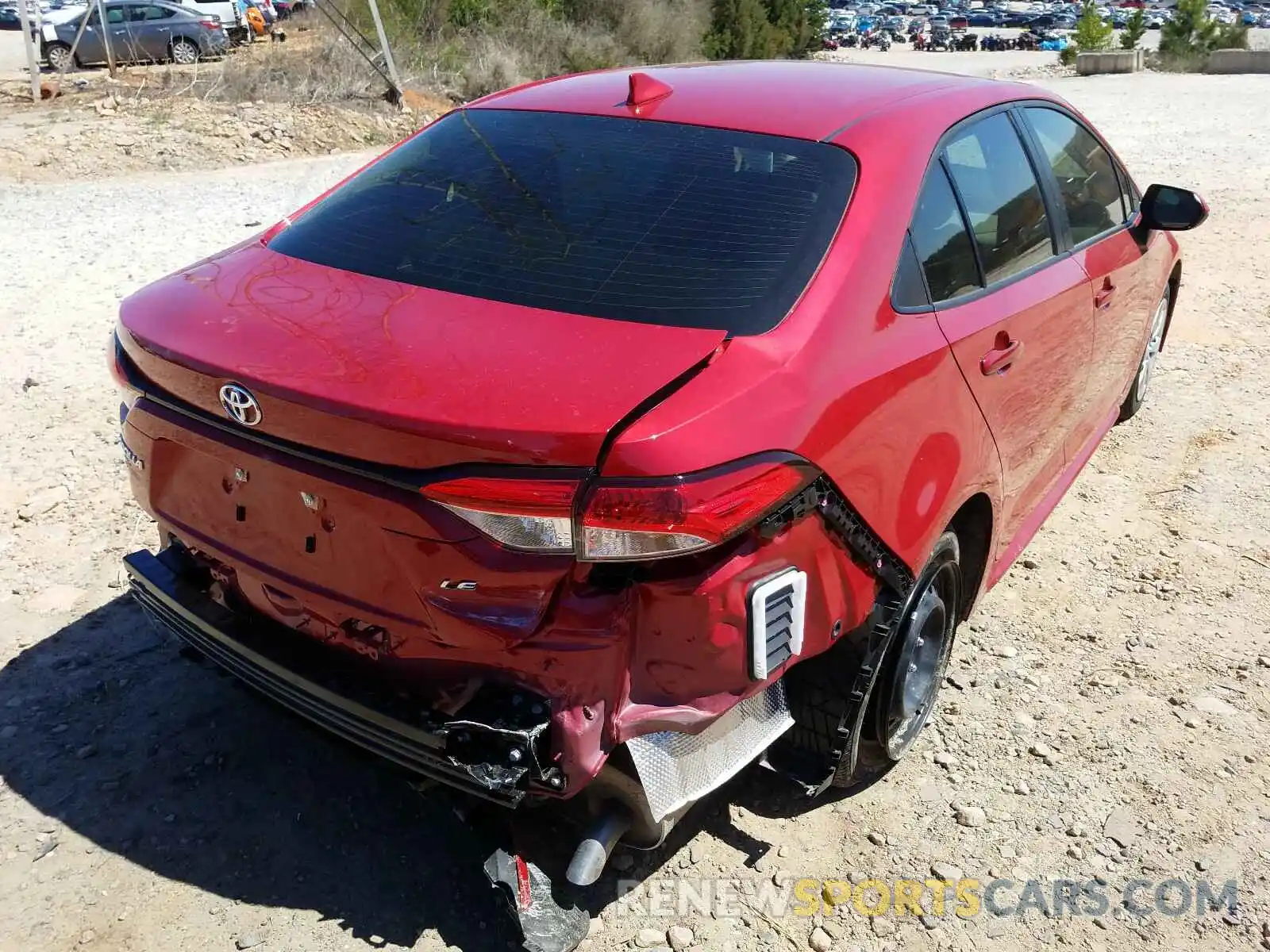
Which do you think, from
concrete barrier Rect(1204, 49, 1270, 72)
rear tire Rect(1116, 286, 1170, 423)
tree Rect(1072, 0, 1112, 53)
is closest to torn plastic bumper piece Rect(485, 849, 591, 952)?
rear tire Rect(1116, 286, 1170, 423)

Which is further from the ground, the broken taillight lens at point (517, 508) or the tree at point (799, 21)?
the broken taillight lens at point (517, 508)

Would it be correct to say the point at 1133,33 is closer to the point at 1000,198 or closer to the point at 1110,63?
the point at 1110,63

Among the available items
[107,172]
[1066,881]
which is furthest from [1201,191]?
[107,172]

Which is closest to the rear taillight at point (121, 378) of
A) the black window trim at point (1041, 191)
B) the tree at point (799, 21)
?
the black window trim at point (1041, 191)

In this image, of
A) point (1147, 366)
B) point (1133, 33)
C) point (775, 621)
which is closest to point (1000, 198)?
point (775, 621)

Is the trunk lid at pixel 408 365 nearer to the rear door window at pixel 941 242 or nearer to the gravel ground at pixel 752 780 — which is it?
the rear door window at pixel 941 242

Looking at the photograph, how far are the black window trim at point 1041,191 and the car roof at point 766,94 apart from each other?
61 millimetres

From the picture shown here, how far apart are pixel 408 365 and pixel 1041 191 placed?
2.19m

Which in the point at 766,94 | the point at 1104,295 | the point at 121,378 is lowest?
the point at 1104,295

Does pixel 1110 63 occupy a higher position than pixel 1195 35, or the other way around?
pixel 1195 35

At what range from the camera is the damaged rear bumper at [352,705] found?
2.10 metres

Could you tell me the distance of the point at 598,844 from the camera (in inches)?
89.4

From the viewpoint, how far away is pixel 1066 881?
2.67m

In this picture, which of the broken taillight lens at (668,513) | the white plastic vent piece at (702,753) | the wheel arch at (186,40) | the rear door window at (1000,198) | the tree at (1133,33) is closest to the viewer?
the broken taillight lens at (668,513)
